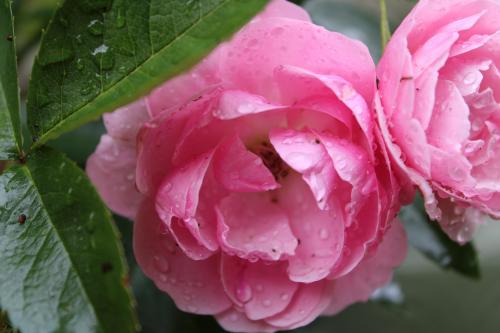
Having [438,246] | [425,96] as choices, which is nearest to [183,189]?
[425,96]

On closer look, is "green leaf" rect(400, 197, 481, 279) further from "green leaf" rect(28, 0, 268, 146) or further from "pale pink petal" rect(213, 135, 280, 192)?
"green leaf" rect(28, 0, 268, 146)

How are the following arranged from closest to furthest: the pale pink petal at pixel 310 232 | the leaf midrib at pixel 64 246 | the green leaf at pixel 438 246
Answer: the leaf midrib at pixel 64 246
the pale pink petal at pixel 310 232
the green leaf at pixel 438 246

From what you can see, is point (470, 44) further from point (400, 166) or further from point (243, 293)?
point (243, 293)

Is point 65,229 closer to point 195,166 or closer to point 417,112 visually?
point 195,166

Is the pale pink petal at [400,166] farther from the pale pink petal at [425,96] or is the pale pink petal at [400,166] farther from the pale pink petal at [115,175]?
the pale pink petal at [115,175]

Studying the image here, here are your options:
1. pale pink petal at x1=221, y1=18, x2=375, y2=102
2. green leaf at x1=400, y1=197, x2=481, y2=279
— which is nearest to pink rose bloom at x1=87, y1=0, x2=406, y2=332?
pale pink petal at x1=221, y1=18, x2=375, y2=102

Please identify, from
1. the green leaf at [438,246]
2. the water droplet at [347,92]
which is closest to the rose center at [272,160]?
the water droplet at [347,92]
